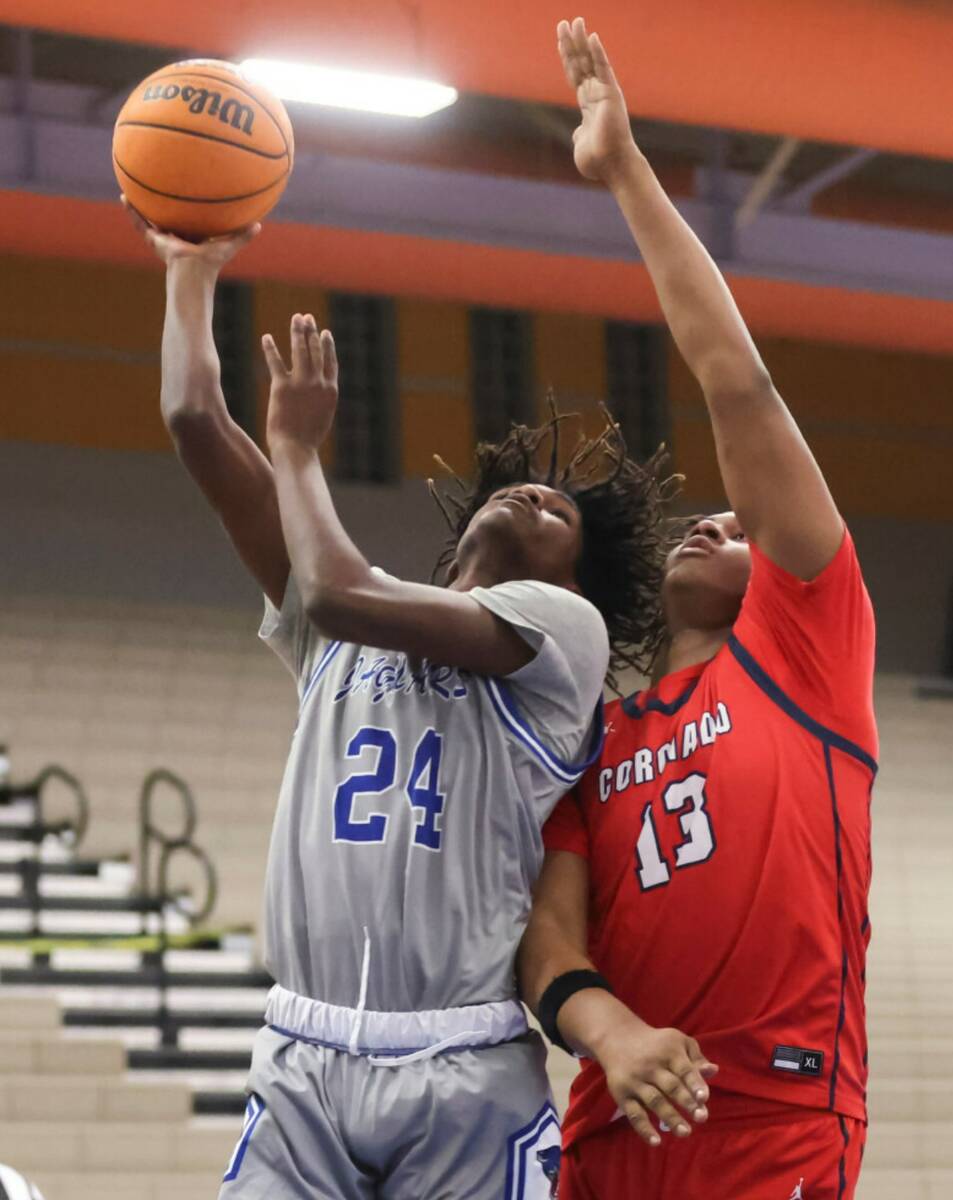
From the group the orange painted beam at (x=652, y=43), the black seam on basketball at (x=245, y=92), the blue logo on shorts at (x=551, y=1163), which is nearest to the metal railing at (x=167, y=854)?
the orange painted beam at (x=652, y=43)

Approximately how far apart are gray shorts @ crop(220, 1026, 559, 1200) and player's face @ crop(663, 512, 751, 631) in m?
0.91

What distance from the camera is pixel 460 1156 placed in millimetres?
2941

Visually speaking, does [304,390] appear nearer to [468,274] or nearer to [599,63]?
[599,63]

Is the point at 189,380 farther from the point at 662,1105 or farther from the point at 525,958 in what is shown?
the point at 662,1105

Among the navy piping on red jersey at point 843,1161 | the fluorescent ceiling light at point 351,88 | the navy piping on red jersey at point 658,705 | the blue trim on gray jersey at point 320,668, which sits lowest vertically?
the navy piping on red jersey at point 843,1161

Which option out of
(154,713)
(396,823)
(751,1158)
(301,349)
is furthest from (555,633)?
(154,713)

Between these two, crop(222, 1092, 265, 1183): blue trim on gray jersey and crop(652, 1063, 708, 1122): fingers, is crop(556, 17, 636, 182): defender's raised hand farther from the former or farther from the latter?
crop(222, 1092, 265, 1183): blue trim on gray jersey

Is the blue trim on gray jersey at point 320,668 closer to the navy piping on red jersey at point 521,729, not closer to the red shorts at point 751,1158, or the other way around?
the navy piping on red jersey at point 521,729

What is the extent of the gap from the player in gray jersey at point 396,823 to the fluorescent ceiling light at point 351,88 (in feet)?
17.7

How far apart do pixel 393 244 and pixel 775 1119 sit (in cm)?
826

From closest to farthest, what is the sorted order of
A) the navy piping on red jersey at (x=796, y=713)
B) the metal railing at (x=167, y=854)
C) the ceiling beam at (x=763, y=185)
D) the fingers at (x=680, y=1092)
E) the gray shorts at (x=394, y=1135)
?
the fingers at (x=680, y=1092), the gray shorts at (x=394, y=1135), the navy piping on red jersey at (x=796, y=713), the metal railing at (x=167, y=854), the ceiling beam at (x=763, y=185)

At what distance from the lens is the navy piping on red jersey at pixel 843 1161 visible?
3.12 m

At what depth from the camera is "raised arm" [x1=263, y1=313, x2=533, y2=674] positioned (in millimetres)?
2994

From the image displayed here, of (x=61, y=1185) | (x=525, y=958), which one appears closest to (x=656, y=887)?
(x=525, y=958)
